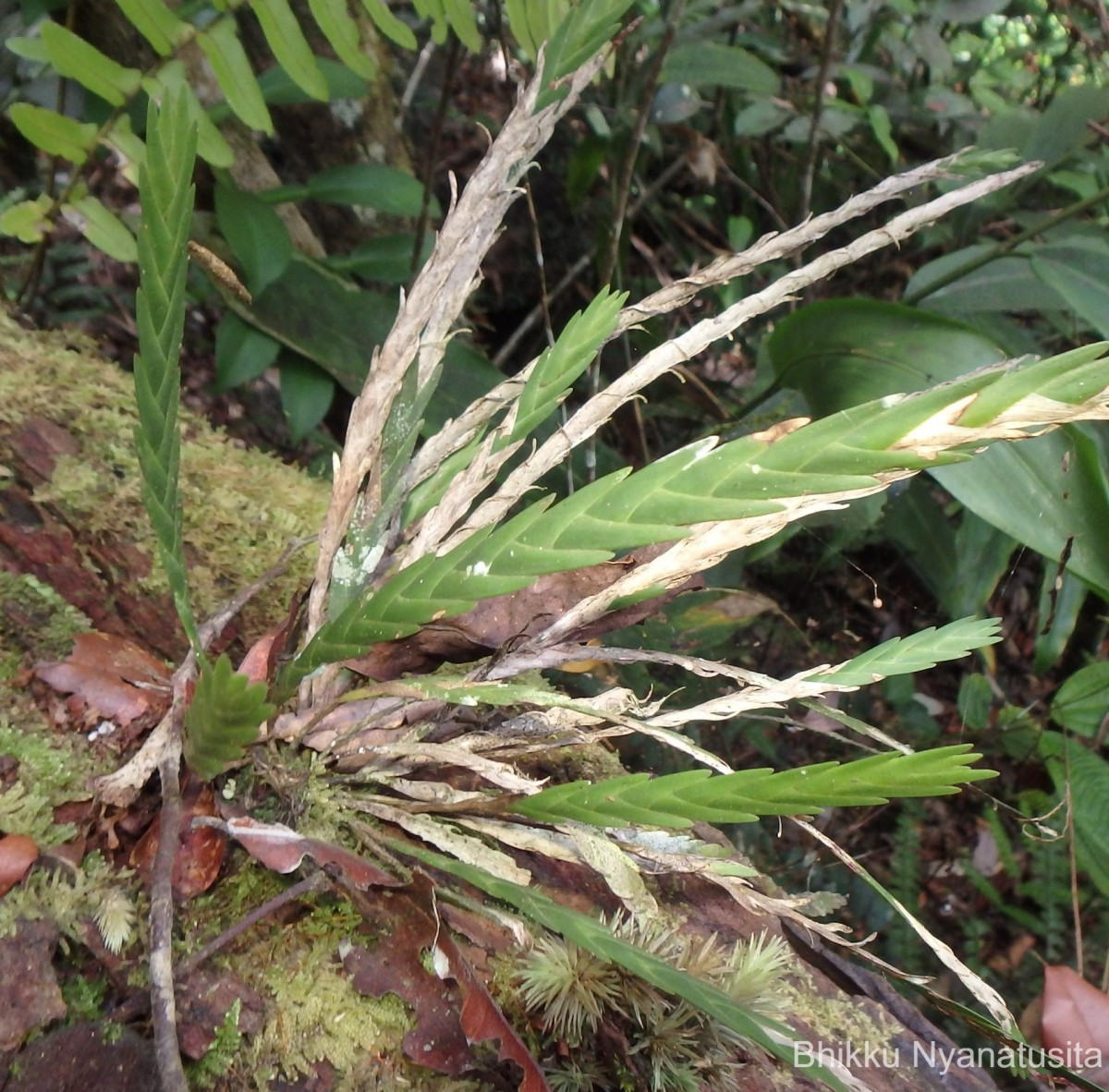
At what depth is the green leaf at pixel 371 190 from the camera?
1.31 metres

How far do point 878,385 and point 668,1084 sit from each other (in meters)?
0.80

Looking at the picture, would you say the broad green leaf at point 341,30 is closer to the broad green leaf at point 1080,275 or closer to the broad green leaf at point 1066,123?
the broad green leaf at point 1080,275

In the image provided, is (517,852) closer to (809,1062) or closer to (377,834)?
(377,834)

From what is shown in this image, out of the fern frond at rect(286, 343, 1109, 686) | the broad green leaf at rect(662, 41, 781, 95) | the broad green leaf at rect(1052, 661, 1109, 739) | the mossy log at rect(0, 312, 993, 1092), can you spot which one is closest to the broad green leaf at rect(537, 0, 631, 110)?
the fern frond at rect(286, 343, 1109, 686)

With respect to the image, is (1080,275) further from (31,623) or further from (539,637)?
(31,623)

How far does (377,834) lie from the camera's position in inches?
22.6

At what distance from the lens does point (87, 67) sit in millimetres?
865

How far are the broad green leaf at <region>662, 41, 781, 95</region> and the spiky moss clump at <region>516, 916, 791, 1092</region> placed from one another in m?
1.42

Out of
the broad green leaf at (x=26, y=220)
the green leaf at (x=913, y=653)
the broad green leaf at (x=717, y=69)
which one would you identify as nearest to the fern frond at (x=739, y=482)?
the green leaf at (x=913, y=653)

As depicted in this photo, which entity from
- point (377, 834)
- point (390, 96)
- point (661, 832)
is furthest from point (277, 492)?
point (390, 96)

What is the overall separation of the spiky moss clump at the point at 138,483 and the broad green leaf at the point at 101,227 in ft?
0.40

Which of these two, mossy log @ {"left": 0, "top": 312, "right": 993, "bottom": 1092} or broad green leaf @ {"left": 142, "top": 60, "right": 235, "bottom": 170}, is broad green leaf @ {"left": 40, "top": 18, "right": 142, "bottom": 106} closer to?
broad green leaf @ {"left": 142, "top": 60, "right": 235, "bottom": 170}

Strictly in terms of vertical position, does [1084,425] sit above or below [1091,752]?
above

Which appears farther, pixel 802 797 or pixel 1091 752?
pixel 1091 752
